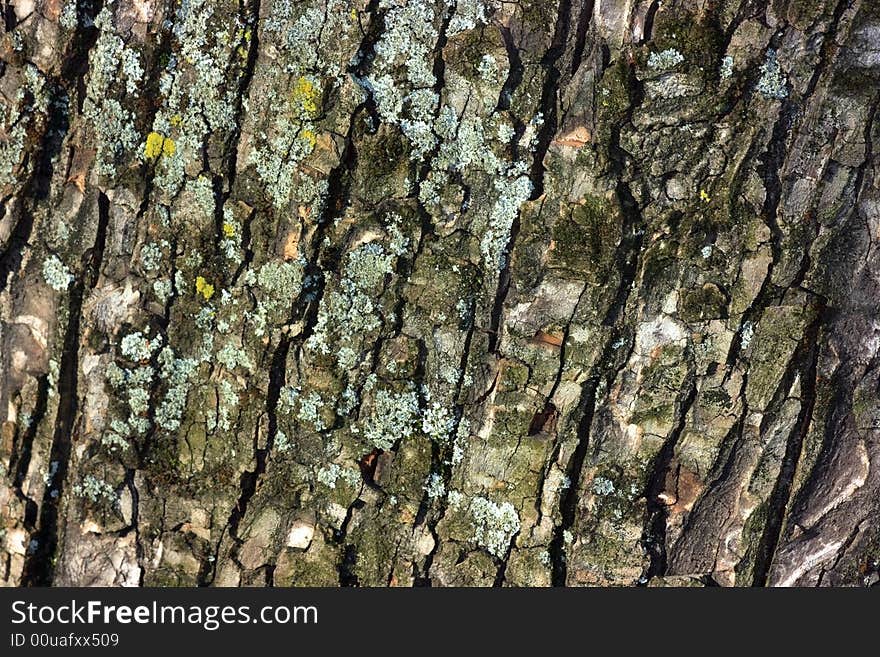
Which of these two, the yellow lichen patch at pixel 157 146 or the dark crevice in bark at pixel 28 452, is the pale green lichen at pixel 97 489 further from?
the yellow lichen patch at pixel 157 146

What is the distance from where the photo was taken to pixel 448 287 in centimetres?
202

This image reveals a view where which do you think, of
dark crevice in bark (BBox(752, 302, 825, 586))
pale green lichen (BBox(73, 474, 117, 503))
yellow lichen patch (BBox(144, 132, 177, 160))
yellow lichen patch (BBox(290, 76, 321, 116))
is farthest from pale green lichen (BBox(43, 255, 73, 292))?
dark crevice in bark (BBox(752, 302, 825, 586))

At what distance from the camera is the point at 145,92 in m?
2.04

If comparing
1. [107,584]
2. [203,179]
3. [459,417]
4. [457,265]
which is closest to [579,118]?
[457,265]

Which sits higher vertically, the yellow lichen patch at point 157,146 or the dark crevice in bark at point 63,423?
the yellow lichen patch at point 157,146

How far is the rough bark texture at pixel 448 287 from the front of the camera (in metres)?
1.98

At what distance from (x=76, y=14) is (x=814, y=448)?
2389mm

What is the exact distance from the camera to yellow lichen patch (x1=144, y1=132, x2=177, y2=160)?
6.70ft

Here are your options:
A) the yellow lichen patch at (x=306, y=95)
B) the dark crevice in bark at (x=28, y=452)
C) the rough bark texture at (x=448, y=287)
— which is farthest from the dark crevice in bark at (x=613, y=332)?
the dark crevice in bark at (x=28, y=452)

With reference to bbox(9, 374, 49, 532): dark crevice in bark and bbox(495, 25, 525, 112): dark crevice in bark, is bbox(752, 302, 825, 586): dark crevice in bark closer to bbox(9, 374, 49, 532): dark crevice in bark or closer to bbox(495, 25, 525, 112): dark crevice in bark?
bbox(495, 25, 525, 112): dark crevice in bark

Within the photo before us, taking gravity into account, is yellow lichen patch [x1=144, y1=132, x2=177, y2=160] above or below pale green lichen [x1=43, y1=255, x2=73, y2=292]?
above

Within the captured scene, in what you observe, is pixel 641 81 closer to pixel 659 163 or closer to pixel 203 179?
pixel 659 163

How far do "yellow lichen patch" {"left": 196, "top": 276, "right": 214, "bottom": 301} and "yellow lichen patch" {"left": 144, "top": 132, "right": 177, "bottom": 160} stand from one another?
1.17 ft

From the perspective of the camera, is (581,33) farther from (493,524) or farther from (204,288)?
(493,524)
